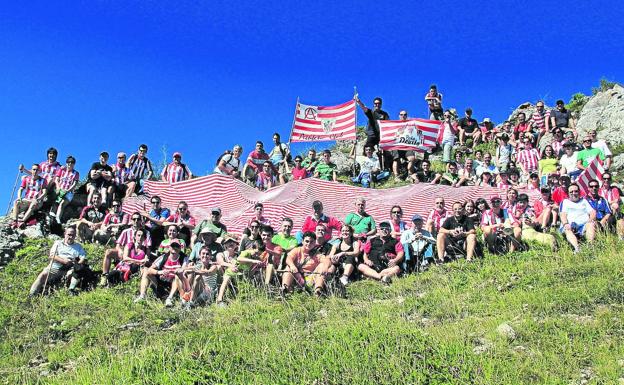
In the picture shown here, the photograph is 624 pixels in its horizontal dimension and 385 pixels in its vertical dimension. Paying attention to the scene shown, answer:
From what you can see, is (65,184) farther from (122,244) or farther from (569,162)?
(569,162)

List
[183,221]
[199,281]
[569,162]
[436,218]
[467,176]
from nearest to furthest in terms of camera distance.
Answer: [199,281], [436,218], [183,221], [569,162], [467,176]

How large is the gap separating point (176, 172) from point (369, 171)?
5.44 m

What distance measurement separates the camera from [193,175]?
63.9 feet

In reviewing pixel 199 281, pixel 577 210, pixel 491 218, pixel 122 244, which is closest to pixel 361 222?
pixel 491 218

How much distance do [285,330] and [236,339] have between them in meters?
0.86

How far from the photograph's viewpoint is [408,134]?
21.3 meters

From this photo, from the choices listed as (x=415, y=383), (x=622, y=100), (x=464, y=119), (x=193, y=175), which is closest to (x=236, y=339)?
(x=415, y=383)

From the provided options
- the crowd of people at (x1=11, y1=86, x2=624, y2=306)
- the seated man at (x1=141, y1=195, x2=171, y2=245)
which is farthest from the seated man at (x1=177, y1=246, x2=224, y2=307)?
the seated man at (x1=141, y1=195, x2=171, y2=245)

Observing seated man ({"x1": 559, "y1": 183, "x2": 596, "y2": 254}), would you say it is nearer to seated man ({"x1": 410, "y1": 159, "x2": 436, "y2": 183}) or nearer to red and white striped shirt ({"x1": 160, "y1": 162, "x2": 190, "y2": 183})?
seated man ({"x1": 410, "y1": 159, "x2": 436, "y2": 183})

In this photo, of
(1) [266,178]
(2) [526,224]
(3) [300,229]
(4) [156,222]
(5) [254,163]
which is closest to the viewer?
(2) [526,224]

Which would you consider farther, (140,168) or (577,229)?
(140,168)

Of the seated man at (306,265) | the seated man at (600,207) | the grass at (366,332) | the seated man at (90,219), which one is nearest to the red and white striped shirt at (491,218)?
the grass at (366,332)

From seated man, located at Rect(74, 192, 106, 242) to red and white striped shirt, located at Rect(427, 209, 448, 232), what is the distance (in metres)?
7.83

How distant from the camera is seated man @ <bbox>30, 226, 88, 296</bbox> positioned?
1401 cm
